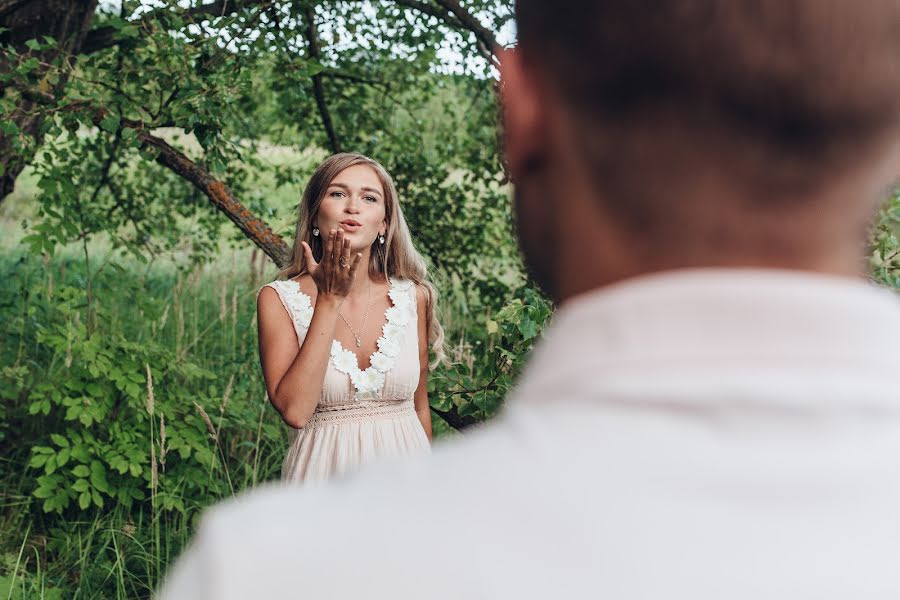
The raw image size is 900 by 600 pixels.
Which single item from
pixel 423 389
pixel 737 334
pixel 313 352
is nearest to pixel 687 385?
pixel 737 334

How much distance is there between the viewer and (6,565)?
3.50 meters

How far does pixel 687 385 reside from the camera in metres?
0.46

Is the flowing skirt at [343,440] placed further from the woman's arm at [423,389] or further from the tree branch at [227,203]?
the tree branch at [227,203]

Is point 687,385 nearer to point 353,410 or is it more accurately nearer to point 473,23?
point 353,410

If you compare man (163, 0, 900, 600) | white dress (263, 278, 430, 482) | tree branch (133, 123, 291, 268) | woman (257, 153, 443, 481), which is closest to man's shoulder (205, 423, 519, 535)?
man (163, 0, 900, 600)

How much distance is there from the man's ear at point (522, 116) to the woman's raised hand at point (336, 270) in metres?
2.33

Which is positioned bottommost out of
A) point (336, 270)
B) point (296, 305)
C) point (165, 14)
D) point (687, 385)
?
point (687, 385)

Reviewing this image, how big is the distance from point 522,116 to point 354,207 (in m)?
2.86

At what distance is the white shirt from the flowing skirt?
8.55ft

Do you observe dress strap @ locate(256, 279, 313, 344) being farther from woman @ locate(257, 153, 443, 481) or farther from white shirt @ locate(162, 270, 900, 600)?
white shirt @ locate(162, 270, 900, 600)

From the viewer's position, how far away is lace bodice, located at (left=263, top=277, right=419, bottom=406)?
10.3 feet

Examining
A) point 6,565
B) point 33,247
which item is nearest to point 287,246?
point 33,247

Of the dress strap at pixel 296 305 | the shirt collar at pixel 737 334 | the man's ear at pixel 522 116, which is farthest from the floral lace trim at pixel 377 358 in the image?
the shirt collar at pixel 737 334

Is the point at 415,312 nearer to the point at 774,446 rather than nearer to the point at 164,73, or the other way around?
the point at 164,73
